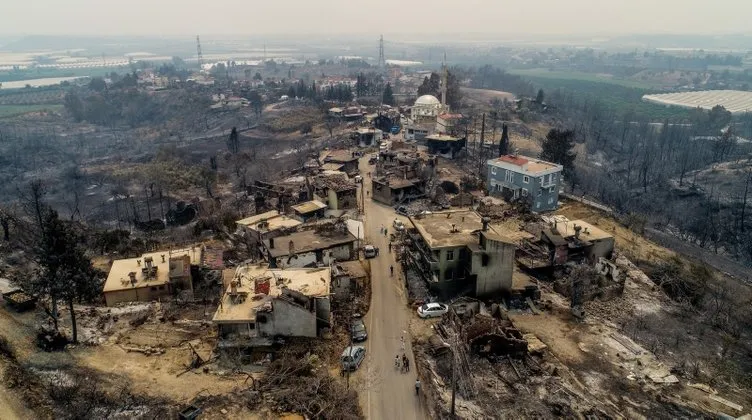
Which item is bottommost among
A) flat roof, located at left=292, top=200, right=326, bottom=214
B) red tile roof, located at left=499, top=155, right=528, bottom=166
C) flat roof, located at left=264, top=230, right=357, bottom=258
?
flat roof, located at left=264, top=230, right=357, bottom=258

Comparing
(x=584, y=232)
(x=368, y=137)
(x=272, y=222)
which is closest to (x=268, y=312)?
(x=272, y=222)

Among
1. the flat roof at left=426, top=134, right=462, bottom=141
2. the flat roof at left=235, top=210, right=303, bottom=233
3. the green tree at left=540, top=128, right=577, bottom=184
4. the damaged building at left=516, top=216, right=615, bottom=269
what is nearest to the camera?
the damaged building at left=516, top=216, right=615, bottom=269

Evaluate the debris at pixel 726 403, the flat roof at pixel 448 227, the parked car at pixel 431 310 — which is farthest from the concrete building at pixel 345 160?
the debris at pixel 726 403

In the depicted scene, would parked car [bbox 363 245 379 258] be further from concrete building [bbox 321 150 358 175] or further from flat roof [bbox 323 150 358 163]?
flat roof [bbox 323 150 358 163]

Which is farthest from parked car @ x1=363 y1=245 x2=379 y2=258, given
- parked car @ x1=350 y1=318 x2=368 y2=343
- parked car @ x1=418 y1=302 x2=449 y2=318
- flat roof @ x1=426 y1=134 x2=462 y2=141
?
flat roof @ x1=426 y1=134 x2=462 y2=141

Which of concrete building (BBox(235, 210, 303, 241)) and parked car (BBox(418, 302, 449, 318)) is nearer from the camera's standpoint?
parked car (BBox(418, 302, 449, 318))

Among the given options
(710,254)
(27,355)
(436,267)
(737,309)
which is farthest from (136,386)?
(710,254)

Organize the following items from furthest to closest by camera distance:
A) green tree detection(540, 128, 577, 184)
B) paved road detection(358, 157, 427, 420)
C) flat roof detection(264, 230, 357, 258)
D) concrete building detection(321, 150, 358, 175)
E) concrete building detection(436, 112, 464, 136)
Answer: concrete building detection(436, 112, 464, 136), concrete building detection(321, 150, 358, 175), green tree detection(540, 128, 577, 184), flat roof detection(264, 230, 357, 258), paved road detection(358, 157, 427, 420)

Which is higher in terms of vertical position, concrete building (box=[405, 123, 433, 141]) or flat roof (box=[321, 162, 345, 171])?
concrete building (box=[405, 123, 433, 141])
